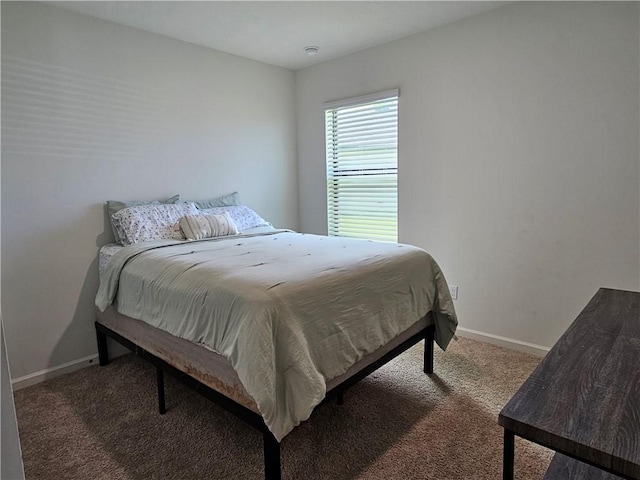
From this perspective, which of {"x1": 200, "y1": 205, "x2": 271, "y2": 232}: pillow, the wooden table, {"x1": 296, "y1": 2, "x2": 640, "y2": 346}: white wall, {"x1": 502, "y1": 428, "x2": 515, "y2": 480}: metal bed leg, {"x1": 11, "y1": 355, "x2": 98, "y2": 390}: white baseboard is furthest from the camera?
{"x1": 200, "y1": 205, "x2": 271, "y2": 232}: pillow

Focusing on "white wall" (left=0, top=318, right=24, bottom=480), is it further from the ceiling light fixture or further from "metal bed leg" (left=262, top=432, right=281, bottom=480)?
the ceiling light fixture

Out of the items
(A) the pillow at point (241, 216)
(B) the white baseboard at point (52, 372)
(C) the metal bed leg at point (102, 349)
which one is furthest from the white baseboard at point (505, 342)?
(B) the white baseboard at point (52, 372)

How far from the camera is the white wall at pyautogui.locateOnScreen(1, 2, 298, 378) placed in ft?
7.86

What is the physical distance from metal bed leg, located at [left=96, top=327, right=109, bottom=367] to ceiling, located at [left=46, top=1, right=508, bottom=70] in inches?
87.0

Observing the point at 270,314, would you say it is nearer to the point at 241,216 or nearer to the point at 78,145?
the point at 241,216

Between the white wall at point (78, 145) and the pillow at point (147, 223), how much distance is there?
0.22 metres

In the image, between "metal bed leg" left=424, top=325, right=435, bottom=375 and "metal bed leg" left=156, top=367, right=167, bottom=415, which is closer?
"metal bed leg" left=156, top=367, right=167, bottom=415

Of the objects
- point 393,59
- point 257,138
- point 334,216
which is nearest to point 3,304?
point 257,138

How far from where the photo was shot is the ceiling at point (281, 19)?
8.42 feet

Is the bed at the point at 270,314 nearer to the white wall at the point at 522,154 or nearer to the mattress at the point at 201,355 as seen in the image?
the mattress at the point at 201,355

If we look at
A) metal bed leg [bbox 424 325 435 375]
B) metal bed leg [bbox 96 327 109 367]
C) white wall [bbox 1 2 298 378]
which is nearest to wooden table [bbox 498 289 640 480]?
metal bed leg [bbox 424 325 435 375]

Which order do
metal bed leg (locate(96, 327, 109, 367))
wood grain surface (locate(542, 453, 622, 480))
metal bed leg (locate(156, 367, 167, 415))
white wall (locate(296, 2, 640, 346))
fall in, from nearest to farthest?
wood grain surface (locate(542, 453, 622, 480)) < metal bed leg (locate(156, 367, 167, 415)) < white wall (locate(296, 2, 640, 346)) < metal bed leg (locate(96, 327, 109, 367))

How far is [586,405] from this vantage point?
1.00 metres

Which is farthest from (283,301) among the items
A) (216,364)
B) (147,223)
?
(147,223)
